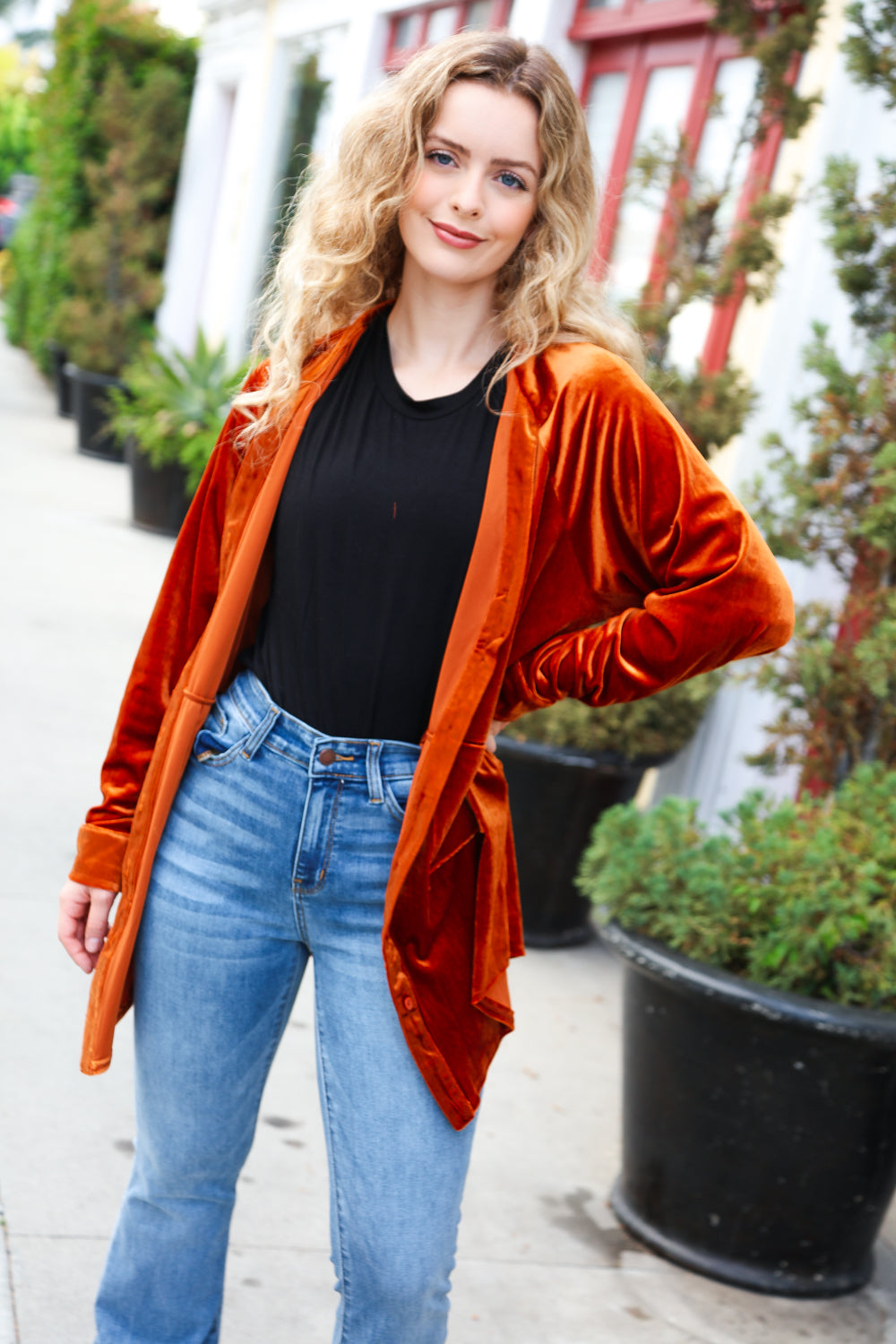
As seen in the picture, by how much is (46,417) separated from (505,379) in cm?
1386

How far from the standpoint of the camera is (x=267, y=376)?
2.04 m

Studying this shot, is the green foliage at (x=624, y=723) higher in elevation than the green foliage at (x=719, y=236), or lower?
lower

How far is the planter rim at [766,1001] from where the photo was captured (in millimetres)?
2824

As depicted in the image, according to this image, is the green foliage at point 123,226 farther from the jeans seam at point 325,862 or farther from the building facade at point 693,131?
the jeans seam at point 325,862

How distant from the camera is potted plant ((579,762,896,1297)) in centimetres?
290

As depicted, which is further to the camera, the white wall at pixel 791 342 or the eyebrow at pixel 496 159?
the white wall at pixel 791 342

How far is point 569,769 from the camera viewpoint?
4617 millimetres

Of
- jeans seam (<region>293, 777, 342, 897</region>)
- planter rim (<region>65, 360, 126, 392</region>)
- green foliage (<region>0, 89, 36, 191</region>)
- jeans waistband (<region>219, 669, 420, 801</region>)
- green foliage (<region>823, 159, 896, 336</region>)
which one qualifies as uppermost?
green foliage (<region>0, 89, 36, 191</region>)

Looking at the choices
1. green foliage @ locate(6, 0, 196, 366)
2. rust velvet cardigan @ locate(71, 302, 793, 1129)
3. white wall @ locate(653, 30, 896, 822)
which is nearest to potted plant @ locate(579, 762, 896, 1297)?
rust velvet cardigan @ locate(71, 302, 793, 1129)

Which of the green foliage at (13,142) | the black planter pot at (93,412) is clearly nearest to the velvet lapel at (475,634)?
the black planter pot at (93,412)

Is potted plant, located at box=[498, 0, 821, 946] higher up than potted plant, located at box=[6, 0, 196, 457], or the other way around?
potted plant, located at box=[6, 0, 196, 457]

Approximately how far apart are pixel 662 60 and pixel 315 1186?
5267 mm

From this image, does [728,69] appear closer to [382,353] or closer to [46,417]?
[382,353]

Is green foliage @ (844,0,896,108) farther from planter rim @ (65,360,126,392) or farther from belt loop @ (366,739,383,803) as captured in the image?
planter rim @ (65,360,126,392)
